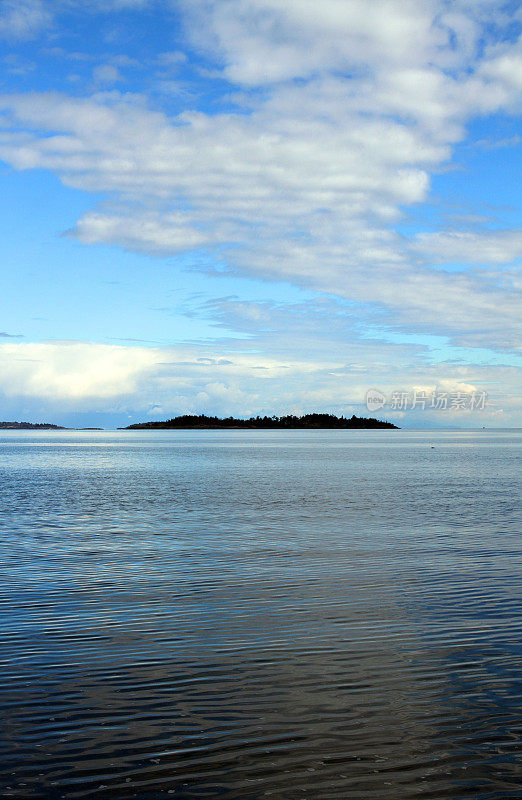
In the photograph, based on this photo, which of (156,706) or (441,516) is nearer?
(156,706)

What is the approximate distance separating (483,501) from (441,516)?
767 centimetres

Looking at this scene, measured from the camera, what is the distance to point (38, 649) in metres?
11.8

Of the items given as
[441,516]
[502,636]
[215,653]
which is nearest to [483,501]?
[441,516]

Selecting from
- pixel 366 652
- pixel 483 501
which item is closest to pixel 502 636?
pixel 366 652

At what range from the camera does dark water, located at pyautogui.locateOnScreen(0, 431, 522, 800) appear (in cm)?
750

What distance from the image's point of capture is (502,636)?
12414 mm

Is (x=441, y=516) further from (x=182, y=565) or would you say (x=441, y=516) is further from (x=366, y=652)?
(x=366, y=652)

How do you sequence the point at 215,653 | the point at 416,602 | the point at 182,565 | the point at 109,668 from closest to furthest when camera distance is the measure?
the point at 109,668
the point at 215,653
the point at 416,602
the point at 182,565

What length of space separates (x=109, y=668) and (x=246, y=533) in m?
15.1

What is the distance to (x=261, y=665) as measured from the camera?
10984 millimetres

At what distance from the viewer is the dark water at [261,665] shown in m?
7.50

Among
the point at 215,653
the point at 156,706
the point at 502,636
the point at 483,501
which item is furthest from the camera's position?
the point at 483,501

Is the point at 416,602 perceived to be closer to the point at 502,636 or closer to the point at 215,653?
the point at 502,636

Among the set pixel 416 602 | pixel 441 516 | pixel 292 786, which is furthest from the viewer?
pixel 441 516
